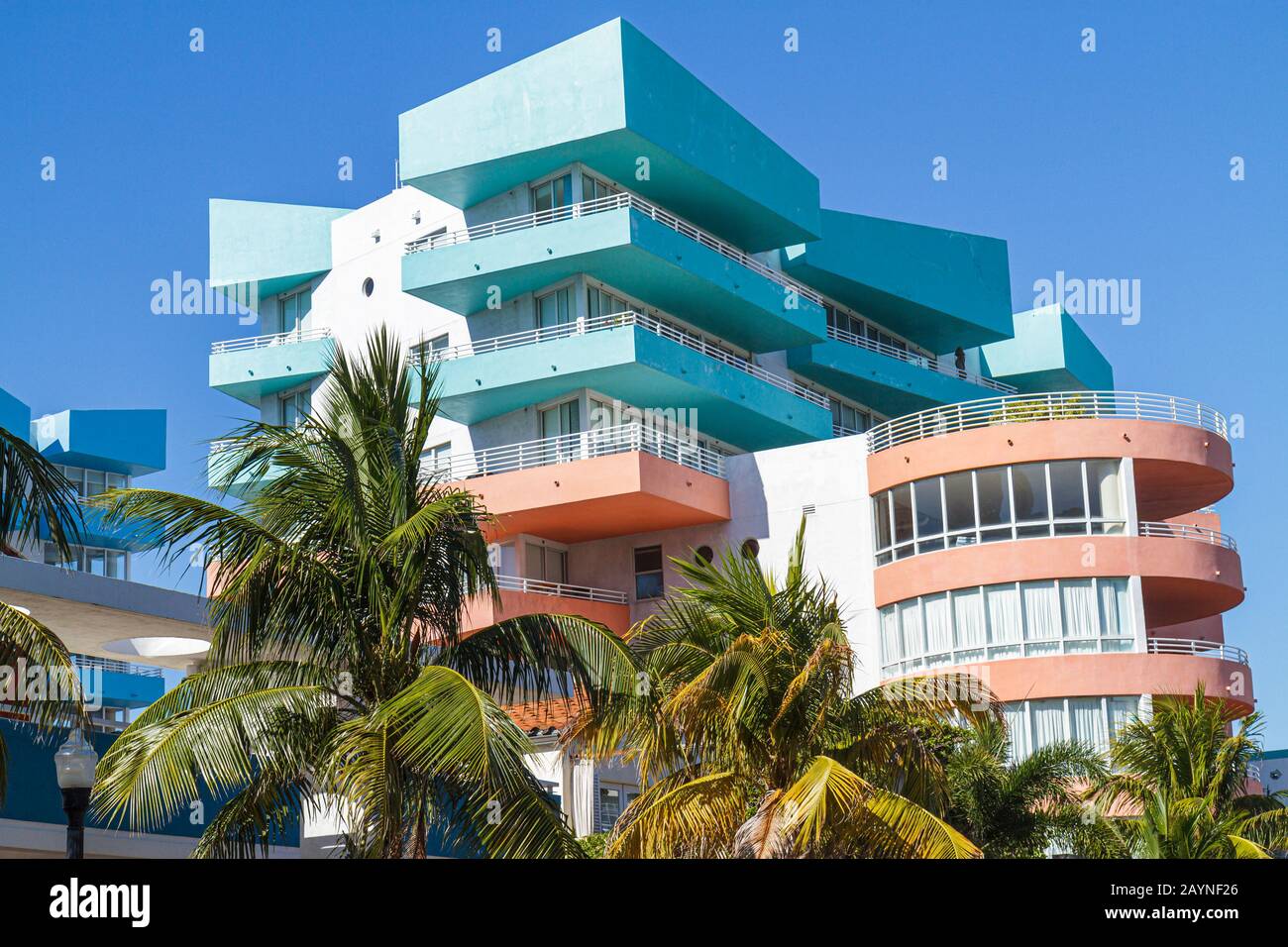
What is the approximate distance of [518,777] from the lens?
53.2 feet

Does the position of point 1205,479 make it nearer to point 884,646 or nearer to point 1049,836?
point 884,646

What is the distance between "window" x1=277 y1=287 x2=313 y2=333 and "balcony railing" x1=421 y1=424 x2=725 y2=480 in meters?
10.3

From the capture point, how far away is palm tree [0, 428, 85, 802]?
53.7 feet

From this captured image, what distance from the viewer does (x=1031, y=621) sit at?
38.2 meters

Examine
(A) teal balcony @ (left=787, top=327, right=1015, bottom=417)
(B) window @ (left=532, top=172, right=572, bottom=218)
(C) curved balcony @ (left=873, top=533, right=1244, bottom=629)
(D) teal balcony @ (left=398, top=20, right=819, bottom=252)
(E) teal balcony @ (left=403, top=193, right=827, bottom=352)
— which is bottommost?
(C) curved balcony @ (left=873, top=533, right=1244, bottom=629)

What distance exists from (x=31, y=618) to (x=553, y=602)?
2655cm

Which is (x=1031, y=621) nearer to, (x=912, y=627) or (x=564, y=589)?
(x=912, y=627)

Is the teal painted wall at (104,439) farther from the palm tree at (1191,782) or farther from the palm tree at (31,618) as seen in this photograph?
the palm tree at (31,618)

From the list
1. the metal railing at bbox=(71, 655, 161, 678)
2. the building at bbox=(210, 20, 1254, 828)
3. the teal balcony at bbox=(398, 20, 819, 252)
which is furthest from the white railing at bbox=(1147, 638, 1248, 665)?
the metal railing at bbox=(71, 655, 161, 678)

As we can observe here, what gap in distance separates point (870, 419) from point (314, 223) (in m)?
20.0

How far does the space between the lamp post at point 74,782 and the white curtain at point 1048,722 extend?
985 inches

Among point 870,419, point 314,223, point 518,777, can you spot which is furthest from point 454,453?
point 518,777

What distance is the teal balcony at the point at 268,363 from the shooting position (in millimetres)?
53438

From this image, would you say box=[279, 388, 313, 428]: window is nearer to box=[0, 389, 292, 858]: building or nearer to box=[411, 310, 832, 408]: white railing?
box=[411, 310, 832, 408]: white railing
